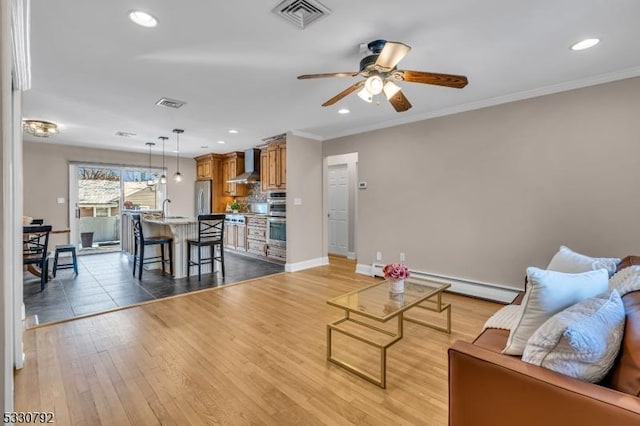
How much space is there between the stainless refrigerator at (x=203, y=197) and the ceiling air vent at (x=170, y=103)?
4193 millimetres

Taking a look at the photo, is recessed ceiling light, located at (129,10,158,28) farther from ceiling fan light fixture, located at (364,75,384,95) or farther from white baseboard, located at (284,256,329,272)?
white baseboard, located at (284,256,329,272)

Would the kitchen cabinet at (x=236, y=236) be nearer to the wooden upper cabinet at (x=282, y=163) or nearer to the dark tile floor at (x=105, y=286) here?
the dark tile floor at (x=105, y=286)

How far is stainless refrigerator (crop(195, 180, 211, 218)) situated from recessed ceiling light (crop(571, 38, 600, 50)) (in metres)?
7.40

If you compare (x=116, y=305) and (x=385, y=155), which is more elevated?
(x=385, y=155)

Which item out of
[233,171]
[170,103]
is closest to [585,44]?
[170,103]

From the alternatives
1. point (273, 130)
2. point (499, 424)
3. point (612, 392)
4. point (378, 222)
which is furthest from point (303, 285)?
point (612, 392)

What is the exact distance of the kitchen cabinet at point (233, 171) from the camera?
24.2 feet

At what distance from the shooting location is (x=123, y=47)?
241 cm

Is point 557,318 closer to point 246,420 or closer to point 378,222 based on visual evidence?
point 246,420

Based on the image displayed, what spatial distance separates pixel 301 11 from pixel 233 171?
5.88 meters

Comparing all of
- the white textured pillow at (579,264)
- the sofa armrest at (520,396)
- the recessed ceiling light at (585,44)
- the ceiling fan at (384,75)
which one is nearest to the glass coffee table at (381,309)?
the sofa armrest at (520,396)

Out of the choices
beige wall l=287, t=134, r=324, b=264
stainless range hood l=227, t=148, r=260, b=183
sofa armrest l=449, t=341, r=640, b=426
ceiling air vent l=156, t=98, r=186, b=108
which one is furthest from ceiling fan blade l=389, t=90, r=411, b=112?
stainless range hood l=227, t=148, r=260, b=183

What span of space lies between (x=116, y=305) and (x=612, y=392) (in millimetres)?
4274

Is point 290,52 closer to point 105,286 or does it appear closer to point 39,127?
point 105,286
